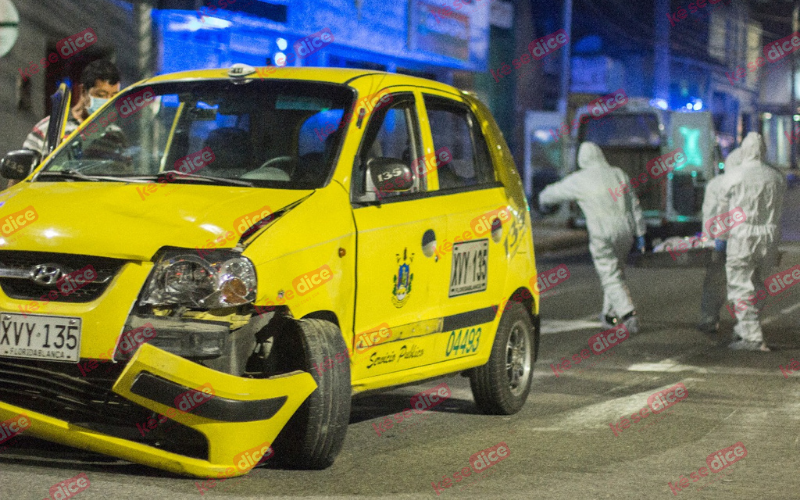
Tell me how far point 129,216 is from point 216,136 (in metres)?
1.17

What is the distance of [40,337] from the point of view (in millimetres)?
5016

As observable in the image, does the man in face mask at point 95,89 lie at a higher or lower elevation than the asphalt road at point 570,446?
higher

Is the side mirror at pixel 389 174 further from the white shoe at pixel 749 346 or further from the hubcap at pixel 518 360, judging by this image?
the white shoe at pixel 749 346

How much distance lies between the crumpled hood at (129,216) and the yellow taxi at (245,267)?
0.01 meters

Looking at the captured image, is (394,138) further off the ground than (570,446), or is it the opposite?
(394,138)

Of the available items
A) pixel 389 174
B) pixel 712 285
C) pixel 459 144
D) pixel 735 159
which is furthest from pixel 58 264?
pixel 712 285

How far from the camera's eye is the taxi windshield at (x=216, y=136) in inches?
234

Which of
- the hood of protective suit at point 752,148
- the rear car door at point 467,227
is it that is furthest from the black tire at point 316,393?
the hood of protective suit at point 752,148

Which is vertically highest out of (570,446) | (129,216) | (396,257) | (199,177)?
(199,177)

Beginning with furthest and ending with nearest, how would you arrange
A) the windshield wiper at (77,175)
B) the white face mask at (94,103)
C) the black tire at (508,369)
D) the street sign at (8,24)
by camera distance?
the street sign at (8,24) < the white face mask at (94,103) < the black tire at (508,369) < the windshield wiper at (77,175)

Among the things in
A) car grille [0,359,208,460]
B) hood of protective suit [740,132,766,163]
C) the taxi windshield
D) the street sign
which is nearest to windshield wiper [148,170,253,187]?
the taxi windshield

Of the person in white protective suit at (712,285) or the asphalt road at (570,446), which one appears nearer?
the asphalt road at (570,446)

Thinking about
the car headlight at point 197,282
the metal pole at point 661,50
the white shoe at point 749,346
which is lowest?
the white shoe at point 749,346

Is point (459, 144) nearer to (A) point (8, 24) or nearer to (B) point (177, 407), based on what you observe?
(B) point (177, 407)
